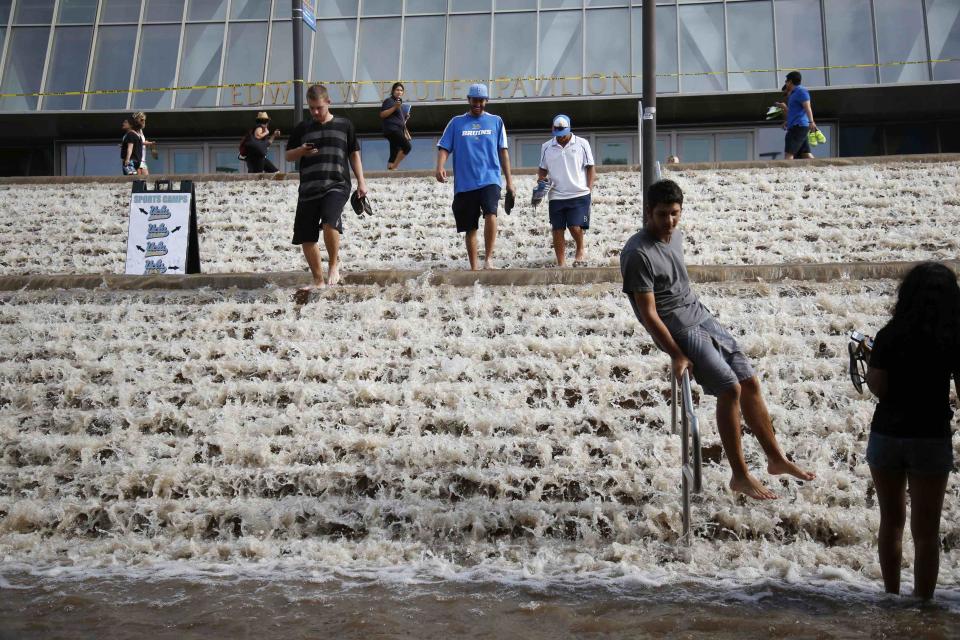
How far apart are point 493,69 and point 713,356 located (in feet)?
67.5

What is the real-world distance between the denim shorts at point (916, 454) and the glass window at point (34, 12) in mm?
26395

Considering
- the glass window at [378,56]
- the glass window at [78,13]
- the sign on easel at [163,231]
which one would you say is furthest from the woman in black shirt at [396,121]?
the glass window at [78,13]

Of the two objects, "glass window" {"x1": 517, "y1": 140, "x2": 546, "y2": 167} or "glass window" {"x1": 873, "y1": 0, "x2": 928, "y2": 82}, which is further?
"glass window" {"x1": 517, "y1": 140, "x2": 546, "y2": 167}

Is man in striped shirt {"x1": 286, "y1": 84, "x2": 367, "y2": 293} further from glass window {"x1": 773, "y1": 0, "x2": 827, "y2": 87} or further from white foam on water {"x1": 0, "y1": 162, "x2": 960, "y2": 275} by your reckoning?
glass window {"x1": 773, "y1": 0, "x2": 827, "y2": 87}

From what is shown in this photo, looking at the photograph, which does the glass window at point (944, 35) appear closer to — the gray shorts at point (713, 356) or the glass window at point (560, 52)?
the glass window at point (560, 52)

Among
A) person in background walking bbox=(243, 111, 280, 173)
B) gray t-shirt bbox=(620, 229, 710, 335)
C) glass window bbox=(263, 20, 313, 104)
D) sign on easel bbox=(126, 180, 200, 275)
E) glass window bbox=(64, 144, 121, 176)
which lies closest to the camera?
gray t-shirt bbox=(620, 229, 710, 335)

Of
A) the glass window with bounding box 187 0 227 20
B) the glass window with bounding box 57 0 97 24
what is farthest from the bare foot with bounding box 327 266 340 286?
the glass window with bounding box 57 0 97 24

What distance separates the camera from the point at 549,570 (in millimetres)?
4906

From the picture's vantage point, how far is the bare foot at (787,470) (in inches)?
201

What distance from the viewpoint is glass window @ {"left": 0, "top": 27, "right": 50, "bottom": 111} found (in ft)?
82.7

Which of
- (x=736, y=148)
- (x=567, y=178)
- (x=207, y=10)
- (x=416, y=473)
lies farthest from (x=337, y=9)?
Result: (x=416, y=473)

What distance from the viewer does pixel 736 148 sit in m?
24.8

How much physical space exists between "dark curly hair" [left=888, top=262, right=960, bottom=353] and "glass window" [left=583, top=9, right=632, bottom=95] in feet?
67.0

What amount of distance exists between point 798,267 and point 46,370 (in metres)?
5.74
